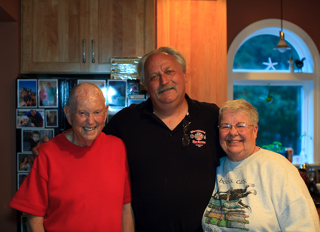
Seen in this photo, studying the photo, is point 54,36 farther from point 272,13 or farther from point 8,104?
point 272,13

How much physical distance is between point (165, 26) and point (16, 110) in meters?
1.42

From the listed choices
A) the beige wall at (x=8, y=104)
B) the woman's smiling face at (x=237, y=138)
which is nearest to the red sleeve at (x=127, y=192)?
the woman's smiling face at (x=237, y=138)

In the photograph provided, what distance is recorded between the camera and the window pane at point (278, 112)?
13.6ft

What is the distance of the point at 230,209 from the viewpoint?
57.8 inches

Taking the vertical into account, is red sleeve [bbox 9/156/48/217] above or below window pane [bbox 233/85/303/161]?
below

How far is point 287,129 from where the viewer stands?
4.21 meters

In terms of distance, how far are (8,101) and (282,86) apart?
333 centimetres

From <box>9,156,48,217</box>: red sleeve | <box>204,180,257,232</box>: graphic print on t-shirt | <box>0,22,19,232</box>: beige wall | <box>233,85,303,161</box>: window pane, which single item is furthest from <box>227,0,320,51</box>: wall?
<box>9,156,48,217</box>: red sleeve

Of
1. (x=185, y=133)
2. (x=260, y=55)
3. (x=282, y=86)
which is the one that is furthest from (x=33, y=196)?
(x=282, y=86)

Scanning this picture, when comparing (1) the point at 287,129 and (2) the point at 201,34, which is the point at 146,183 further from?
(1) the point at 287,129

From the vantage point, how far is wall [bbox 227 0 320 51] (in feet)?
12.5

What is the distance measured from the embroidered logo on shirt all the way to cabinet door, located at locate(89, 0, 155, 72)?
125 cm

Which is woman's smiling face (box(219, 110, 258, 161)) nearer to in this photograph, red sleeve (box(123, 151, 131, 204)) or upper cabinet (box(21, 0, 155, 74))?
red sleeve (box(123, 151, 131, 204))

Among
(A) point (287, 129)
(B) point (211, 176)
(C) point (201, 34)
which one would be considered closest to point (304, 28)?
(A) point (287, 129)
